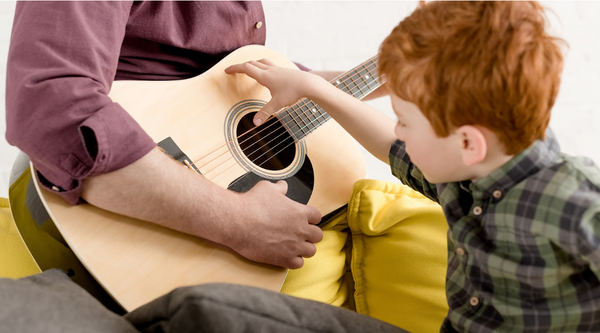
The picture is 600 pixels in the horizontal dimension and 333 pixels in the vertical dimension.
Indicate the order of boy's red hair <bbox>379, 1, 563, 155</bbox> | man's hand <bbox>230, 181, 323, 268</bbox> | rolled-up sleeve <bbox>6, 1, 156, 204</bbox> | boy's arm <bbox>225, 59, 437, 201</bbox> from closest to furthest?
boy's red hair <bbox>379, 1, 563, 155</bbox> → rolled-up sleeve <bbox>6, 1, 156, 204</bbox> → man's hand <bbox>230, 181, 323, 268</bbox> → boy's arm <bbox>225, 59, 437, 201</bbox>

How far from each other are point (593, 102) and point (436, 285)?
1387mm

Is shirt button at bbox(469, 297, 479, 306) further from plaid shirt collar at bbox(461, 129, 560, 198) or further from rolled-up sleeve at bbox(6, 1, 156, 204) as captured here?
rolled-up sleeve at bbox(6, 1, 156, 204)

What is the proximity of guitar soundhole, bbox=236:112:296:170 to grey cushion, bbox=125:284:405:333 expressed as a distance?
0.47 m

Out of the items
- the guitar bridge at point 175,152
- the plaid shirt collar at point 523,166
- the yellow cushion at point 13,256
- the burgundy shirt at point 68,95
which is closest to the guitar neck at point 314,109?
the guitar bridge at point 175,152

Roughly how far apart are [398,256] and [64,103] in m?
0.70

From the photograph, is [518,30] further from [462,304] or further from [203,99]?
[203,99]

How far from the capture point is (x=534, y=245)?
0.70 m

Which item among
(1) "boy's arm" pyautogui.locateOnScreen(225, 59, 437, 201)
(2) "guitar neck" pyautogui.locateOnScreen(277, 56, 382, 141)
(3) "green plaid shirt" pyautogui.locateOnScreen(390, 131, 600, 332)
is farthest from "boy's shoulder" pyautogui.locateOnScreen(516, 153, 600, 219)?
(2) "guitar neck" pyautogui.locateOnScreen(277, 56, 382, 141)

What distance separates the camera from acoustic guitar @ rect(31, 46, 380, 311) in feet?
2.79

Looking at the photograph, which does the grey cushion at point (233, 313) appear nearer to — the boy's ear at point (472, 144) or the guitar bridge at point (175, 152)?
the boy's ear at point (472, 144)

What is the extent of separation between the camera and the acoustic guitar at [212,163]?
2.79ft

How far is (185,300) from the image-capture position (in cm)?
57

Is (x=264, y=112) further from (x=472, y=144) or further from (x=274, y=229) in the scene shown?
(x=472, y=144)

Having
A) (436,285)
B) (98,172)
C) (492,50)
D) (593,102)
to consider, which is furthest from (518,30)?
(593,102)
